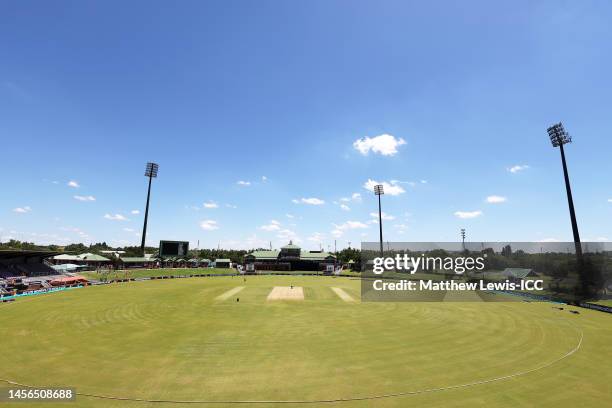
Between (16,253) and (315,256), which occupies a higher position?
(16,253)

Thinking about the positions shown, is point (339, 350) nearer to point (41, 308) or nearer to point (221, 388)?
point (221, 388)

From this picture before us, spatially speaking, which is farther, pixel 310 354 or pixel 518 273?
pixel 518 273

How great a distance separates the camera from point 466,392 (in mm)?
19359

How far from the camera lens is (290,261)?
5502 inches

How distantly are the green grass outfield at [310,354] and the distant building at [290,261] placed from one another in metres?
92.9

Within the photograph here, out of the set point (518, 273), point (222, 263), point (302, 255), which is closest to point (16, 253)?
point (222, 263)

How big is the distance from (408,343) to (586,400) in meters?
13.2

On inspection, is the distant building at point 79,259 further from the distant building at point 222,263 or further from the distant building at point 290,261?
the distant building at point 290,261

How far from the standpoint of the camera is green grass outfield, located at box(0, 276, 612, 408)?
19453 millimetres

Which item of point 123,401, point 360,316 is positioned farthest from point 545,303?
point 123,401

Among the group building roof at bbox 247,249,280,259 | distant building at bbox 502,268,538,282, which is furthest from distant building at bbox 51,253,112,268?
distant building at bbox 502,268,538,282

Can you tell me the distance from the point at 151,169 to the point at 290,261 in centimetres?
7350

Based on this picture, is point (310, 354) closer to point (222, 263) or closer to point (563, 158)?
point (563, 158)

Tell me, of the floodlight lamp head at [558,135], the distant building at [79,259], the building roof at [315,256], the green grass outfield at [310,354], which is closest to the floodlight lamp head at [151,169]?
the distant building at [79,259]
